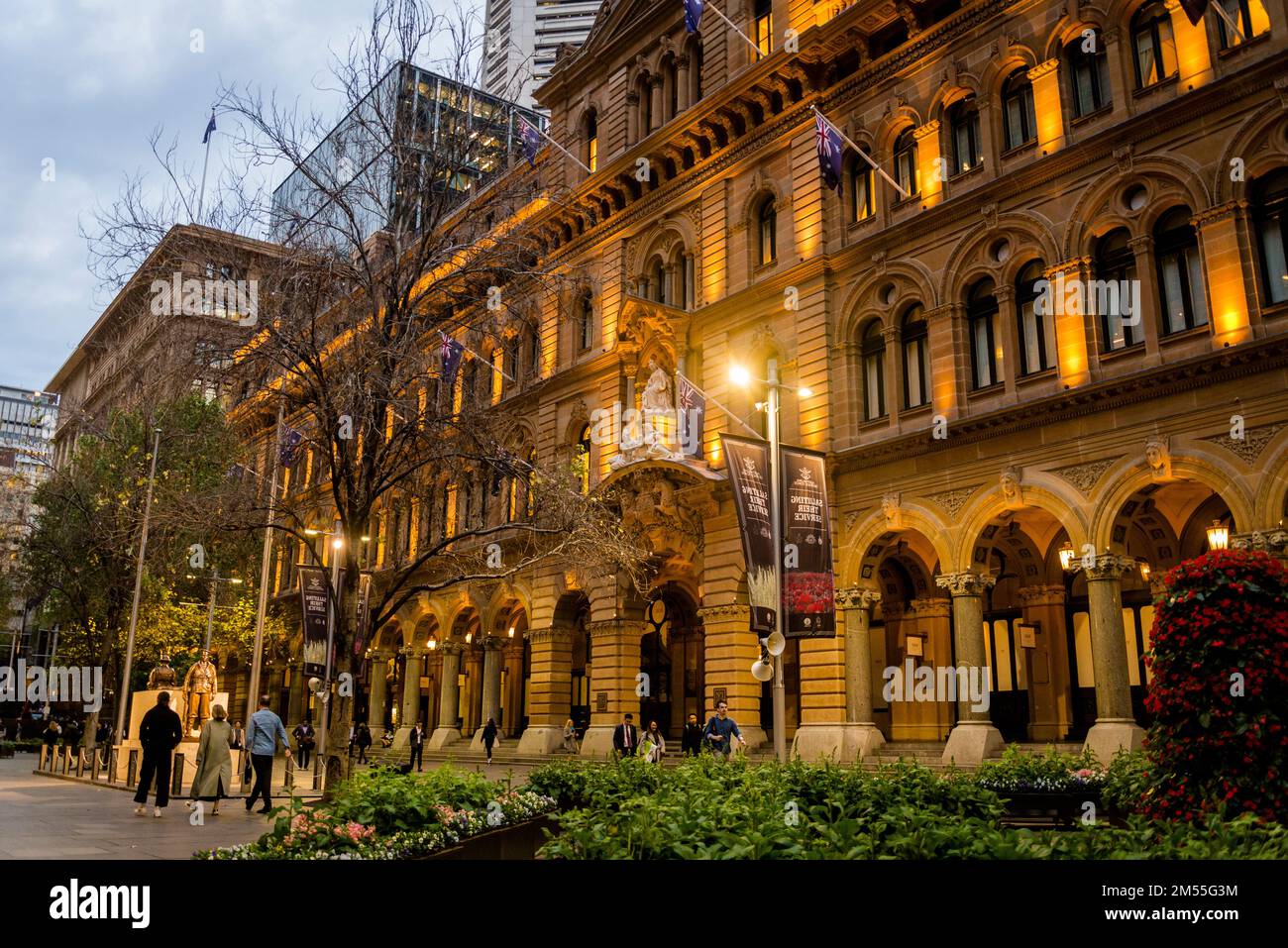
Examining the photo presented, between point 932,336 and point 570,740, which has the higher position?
point 932,336

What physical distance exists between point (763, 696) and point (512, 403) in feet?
52.4

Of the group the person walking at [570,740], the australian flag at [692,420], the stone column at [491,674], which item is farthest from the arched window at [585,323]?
the person walking at [570,740]

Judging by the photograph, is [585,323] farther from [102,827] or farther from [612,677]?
[102,827]

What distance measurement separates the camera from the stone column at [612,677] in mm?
32938

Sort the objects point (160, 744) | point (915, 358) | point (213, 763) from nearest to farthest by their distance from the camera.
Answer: point (160, 744) → point (213, 763) → point (915, 358)

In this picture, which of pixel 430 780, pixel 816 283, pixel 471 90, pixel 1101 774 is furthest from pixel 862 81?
pixel 430 780

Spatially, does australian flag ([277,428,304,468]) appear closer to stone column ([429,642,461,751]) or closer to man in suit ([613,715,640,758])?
man in suit ([613,715,640,758])

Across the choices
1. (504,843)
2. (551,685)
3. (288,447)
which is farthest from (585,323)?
(504,843)

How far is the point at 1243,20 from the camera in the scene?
21.1 metres

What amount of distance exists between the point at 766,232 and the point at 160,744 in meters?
22.5

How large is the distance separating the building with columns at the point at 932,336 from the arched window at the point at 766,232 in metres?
0.08

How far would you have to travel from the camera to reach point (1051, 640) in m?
27.8

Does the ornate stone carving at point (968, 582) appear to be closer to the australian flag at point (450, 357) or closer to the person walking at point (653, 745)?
the person walking at point (653, 745)
